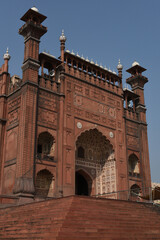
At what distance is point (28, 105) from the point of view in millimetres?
20219

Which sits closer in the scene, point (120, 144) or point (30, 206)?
point (30, 206)

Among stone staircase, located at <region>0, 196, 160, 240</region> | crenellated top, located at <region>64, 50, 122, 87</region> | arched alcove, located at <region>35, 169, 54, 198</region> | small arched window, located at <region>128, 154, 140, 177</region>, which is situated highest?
crenellated top, located at <region>64, 50, 122, 87</region>

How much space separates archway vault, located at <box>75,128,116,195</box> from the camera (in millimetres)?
24516

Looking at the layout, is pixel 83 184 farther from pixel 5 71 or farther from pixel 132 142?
pixel 5 71

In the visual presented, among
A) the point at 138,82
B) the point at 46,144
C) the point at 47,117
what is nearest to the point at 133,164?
the point at 138,82

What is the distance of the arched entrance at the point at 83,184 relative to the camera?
2503cm

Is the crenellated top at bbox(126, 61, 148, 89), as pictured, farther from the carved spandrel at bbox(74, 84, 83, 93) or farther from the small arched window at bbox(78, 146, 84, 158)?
the small arched window at bbox(78, 146, 84, 158)

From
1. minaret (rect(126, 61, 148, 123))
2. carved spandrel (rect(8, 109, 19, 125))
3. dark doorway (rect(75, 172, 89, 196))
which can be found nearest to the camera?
carved spandrel (rect(8, 109, 19, 125))

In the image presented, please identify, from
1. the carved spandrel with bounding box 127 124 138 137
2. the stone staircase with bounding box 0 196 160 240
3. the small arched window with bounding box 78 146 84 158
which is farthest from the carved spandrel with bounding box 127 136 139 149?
the stone staircase with bounding box 0 196 160 240

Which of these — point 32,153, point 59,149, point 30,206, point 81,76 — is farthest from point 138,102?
point 30,206

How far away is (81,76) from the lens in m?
24.9

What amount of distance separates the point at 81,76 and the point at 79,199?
46.2 ft

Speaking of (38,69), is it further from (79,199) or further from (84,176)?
(79,199)

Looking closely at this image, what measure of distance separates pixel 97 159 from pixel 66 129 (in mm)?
5395
